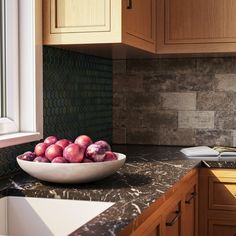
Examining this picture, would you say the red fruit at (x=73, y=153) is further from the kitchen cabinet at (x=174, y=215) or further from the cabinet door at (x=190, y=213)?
the cabinet door at (x=190, y=213)

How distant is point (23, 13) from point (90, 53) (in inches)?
26.8

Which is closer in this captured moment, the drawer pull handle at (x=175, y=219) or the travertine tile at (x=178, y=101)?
the drawer pull handle at (x=175, y=219)

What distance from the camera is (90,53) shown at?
303 cm

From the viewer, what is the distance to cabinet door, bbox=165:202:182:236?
2090mm

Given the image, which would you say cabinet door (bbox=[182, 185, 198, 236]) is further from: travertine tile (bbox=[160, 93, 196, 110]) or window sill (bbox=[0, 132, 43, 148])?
travertine tile (bbox=[160, 93, 196, 110])

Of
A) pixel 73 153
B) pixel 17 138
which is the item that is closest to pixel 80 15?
pixel 17 138

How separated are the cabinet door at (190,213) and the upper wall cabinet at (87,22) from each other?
0.74 metres

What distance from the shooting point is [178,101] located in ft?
11.2

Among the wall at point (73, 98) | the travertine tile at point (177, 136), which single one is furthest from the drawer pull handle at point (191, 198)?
the travertine tile at point (177, 136)

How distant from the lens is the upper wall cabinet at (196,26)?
3.02 m

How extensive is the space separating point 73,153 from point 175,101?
5.17 feet

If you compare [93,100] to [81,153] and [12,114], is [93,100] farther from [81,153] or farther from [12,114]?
[81,153]

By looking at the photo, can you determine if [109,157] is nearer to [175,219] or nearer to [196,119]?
[175,219]

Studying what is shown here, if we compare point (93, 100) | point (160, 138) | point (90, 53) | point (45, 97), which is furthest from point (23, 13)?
point (160, 138)
